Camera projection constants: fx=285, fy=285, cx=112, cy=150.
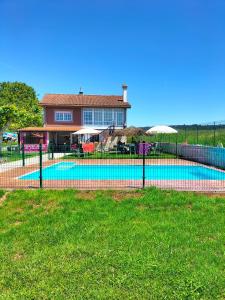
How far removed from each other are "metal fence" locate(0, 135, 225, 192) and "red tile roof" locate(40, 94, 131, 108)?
6.15m

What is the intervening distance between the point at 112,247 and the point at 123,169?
11.5 metres

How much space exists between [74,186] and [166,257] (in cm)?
610

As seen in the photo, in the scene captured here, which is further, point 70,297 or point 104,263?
point 104,263

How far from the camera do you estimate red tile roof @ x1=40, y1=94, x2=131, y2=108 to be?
3559 centimetres

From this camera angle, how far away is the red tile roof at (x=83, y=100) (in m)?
35.6

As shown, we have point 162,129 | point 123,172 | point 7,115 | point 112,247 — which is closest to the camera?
point 112,247

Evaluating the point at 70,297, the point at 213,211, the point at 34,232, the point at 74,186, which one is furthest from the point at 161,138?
the point at 70,297

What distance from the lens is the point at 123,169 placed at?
1658 centimetres

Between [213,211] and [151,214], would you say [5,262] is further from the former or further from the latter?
[213,211]

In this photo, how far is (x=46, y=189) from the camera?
977cm

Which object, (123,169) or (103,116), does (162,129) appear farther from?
(123,169)

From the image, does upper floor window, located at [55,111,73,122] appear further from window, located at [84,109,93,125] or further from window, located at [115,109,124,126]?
window, located at [115,109,124,126]

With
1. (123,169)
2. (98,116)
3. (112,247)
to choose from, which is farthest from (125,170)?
(98,116)

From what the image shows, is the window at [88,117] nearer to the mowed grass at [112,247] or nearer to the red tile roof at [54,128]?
the red tile roof at [54,128]
